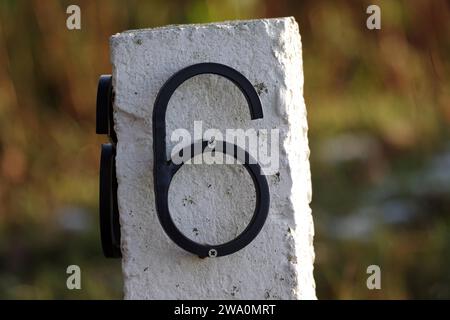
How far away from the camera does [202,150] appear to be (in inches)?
62.9

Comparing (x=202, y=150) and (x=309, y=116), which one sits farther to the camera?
(x=309, y=116)

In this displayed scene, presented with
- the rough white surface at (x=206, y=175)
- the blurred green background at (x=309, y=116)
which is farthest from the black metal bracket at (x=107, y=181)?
the blurred green background at (x=309, y=116)

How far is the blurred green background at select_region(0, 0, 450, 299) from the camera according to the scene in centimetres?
365

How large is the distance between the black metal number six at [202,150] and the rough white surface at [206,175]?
39 mm

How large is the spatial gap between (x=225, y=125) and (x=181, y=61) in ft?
0.44

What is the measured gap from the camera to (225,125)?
163 centimetres

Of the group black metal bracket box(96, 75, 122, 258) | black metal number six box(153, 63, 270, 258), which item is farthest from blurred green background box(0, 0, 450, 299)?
black metal number six box(153, 63, 270, 258)

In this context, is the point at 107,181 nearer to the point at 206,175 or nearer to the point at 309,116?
the point at 206,175

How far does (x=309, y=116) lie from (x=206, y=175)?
2.21 metres

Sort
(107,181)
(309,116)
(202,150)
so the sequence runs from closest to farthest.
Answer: (202,150)
(107,181)
(309,116)

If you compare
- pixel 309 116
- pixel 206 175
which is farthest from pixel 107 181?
pixel 309 116

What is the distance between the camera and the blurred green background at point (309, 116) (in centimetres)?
365

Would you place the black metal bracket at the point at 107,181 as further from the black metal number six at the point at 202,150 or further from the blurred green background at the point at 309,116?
the blurred green background at the point at 309,116
